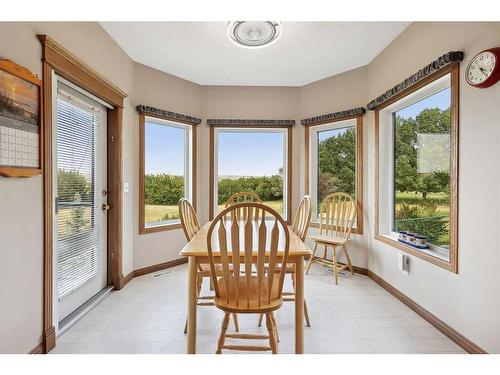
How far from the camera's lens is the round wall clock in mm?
1603

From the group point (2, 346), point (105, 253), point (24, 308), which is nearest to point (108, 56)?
point (105, 253)

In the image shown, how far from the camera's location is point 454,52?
192 cm

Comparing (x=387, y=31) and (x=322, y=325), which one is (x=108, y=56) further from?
(x=322, y=325)

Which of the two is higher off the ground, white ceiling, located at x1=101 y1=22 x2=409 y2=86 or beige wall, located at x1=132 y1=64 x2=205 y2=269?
white ceiling, located at x1=101 y1=22 x2=409 y2=86

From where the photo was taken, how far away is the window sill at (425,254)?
6.63 ft


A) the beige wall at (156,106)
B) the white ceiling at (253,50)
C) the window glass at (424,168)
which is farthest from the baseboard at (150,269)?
the window glass at (424,168)

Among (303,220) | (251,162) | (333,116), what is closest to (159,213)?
(251,162)

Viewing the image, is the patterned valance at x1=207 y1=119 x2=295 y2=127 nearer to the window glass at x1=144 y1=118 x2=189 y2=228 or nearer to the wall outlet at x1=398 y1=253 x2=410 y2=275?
the window glass at x1=144 y1=118 x2=189 y2=228

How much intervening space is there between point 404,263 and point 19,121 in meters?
3.21

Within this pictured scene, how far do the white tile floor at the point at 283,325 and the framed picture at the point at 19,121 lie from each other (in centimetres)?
129

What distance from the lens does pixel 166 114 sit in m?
3.47

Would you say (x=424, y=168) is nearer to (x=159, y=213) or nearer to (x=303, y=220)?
(x=303, y=220)

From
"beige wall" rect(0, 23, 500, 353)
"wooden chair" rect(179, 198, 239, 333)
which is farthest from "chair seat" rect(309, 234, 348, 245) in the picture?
"wooden chair" rect(179, 198, 239, 333)

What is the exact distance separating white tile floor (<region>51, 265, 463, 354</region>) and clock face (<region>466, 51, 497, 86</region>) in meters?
1.84
